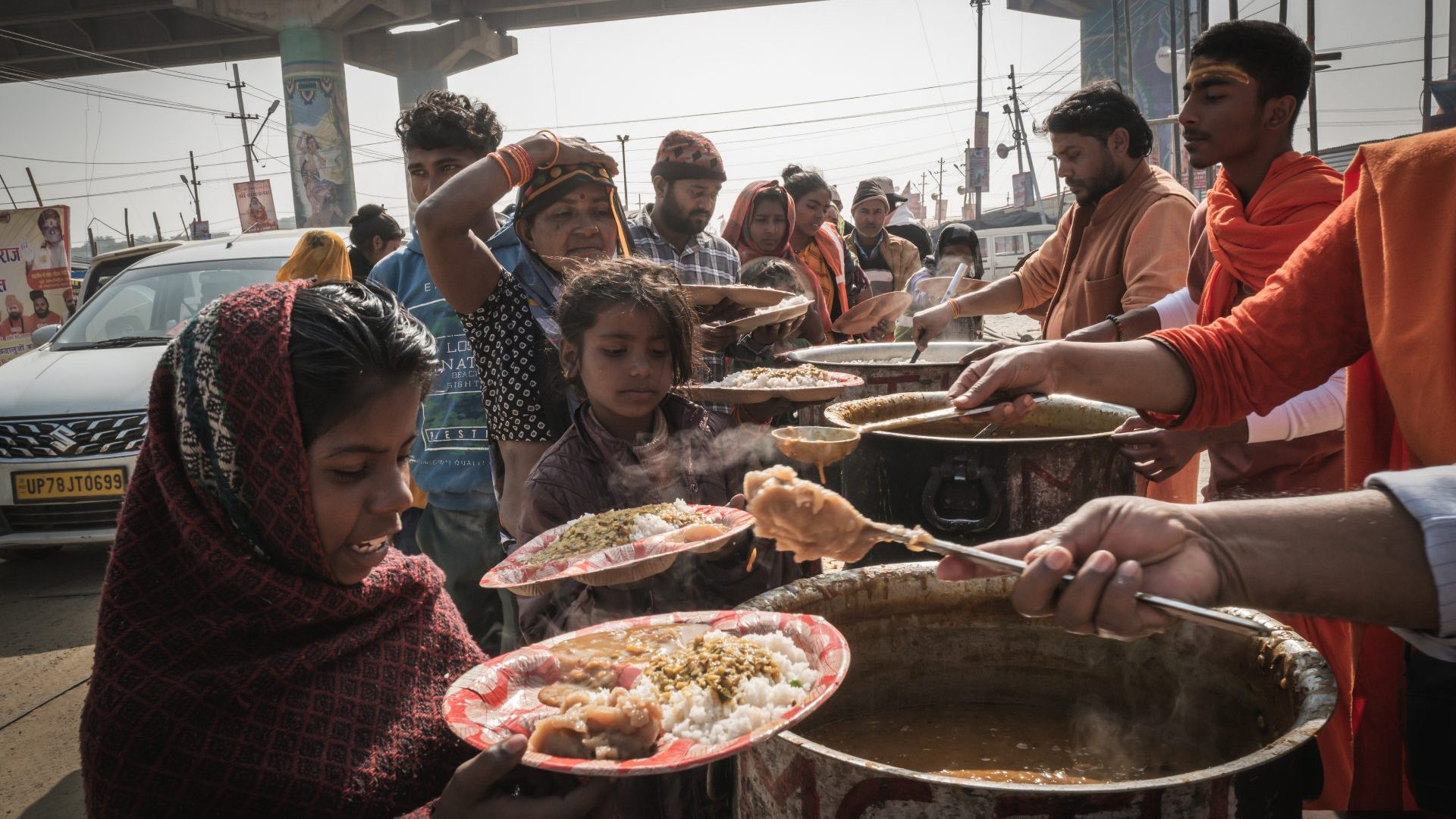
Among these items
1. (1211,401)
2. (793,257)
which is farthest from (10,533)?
(1211,401)

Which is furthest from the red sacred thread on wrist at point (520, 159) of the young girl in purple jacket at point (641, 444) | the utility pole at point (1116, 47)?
the utility pole at point (1116, 47)

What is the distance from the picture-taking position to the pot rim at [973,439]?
2.76 meters

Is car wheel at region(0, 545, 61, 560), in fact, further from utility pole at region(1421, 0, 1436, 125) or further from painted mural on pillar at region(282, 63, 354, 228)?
painted mural on pillar at region(282, 63, 354, 228)

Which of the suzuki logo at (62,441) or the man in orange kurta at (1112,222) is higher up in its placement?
the man in orange kurta at (1112,222)

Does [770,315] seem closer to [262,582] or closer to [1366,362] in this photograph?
[1366,362]

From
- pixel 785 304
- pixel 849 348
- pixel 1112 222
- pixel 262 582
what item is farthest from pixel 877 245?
pixel 262 582

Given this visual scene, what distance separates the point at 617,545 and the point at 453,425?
158cm

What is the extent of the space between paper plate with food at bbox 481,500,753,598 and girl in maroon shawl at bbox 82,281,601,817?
415 mm

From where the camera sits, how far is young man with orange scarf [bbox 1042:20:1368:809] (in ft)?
8.96

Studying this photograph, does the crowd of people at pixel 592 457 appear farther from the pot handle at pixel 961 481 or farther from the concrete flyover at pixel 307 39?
the concrete flyover at pixel 307 39

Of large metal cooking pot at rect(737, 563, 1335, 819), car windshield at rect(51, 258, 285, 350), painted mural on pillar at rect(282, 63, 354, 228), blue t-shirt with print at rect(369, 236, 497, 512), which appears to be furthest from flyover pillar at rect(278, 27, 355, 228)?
large metal cooking pot at rect(737, 563, 1335, 819)

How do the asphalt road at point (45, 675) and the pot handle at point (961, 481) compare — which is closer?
the pot handle at point (961, 481)

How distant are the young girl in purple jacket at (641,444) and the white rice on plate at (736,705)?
872 mm

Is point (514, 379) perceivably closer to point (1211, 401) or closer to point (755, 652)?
point (755, 652)
